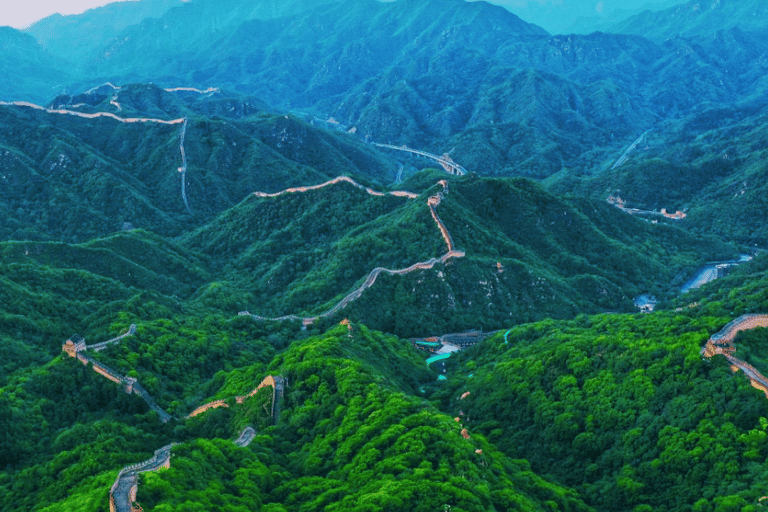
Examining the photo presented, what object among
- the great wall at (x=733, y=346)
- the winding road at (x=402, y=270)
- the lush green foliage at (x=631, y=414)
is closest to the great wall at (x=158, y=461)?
the lush green foliage at (x=631, y=414)

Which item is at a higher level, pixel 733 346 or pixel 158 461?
pixel 733 346

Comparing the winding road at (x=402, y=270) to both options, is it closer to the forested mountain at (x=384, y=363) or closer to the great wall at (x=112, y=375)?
the forested mountain at (x=384, y=363)

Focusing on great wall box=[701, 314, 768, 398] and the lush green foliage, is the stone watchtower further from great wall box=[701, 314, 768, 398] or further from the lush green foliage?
great wall box=[701, 314, 768, 398]

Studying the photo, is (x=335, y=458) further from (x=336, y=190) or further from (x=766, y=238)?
(x=766, y=238)

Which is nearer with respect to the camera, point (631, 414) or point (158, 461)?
point (158, 461)

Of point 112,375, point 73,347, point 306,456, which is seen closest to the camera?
point 306,456

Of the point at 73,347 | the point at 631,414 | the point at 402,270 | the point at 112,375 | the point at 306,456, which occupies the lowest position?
the point at 306,456

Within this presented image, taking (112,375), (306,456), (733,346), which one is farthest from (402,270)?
(733,346)

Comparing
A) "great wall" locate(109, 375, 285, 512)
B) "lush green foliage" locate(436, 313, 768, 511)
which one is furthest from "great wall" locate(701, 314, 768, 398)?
"great wall" locate(109, 375, 285, 512)

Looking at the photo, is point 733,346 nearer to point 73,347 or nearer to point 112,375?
point 112,375
